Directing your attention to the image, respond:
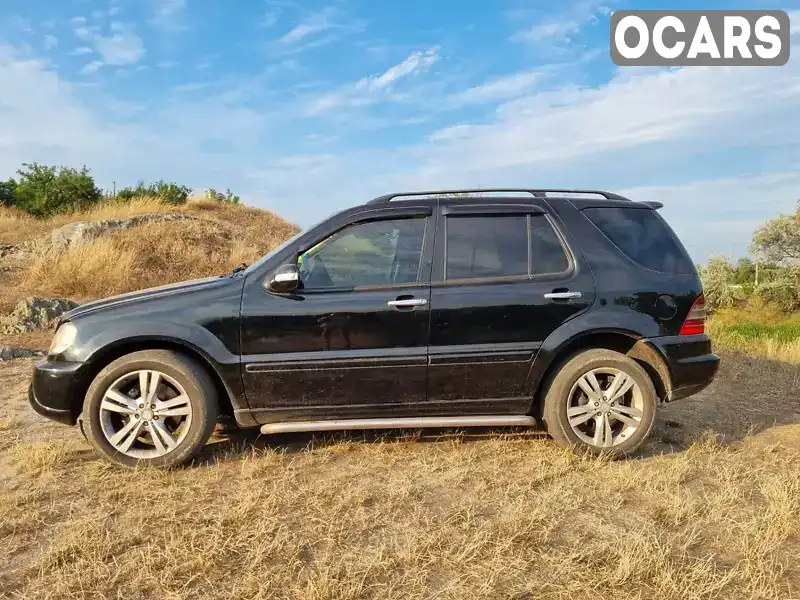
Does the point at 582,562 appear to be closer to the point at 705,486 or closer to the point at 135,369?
the point at 705,486

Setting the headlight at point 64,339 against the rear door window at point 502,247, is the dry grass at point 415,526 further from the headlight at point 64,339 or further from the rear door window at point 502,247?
the rear door window at point 502,247

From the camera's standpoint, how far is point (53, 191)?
22.8 m

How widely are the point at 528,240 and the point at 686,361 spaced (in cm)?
143

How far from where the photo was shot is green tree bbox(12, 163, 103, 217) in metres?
22.3

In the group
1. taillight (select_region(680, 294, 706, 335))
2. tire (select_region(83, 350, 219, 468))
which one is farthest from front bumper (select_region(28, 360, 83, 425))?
taillight (select_region(680, 294, 706, 335))

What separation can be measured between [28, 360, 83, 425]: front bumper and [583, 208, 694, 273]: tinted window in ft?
12.6

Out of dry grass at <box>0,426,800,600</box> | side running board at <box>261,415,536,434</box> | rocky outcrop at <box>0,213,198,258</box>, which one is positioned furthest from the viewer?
rocky outcrop at <box>0,213,198,258</box>

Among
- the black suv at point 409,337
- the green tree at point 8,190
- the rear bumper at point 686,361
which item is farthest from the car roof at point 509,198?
the green tree at point 8,190

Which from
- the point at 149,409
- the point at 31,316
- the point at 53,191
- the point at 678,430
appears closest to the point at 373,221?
the point at 149,409

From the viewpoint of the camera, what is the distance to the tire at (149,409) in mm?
3871

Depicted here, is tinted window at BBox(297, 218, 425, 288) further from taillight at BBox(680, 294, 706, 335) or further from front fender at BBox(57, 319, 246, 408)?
taillight at BBox(680, 294, 706, 335)

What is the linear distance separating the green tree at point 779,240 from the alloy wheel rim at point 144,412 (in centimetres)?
4811

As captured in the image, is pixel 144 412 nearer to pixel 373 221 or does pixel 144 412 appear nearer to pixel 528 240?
pixel 373 221

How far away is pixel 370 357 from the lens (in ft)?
13.1
